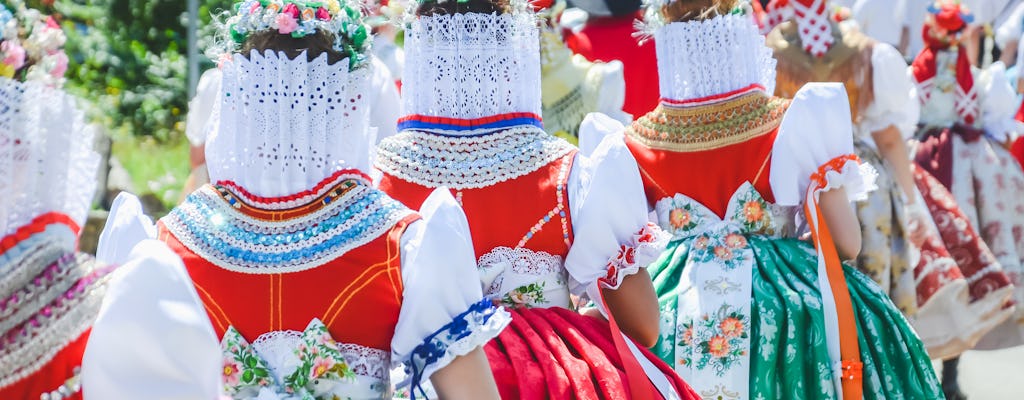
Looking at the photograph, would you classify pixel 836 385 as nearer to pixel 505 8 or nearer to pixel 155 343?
pixel 505 8

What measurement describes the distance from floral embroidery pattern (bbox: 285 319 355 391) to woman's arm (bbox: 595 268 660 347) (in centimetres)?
82

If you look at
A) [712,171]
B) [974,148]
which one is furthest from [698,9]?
[974,148]

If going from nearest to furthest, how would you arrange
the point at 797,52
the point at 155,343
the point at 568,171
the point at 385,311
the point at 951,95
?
the point at 155,343 < the point at 385,311 < the point at 568,171 < the point at 797,52 < the point at 951,95

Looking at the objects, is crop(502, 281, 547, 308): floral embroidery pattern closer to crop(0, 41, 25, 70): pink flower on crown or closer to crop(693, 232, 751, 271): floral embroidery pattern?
crop(693, 232, 751, 271): floral embroidery pattern

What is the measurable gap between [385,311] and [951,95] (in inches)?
168

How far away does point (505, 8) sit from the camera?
113 inches

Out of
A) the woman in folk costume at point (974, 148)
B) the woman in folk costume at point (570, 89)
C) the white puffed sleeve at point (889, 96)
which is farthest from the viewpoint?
the woman in folk costume at point (974, 148)

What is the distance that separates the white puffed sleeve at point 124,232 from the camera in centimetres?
238

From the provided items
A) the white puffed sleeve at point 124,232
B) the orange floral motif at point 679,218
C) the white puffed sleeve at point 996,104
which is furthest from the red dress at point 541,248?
the white puffed sleeve at point 996,104

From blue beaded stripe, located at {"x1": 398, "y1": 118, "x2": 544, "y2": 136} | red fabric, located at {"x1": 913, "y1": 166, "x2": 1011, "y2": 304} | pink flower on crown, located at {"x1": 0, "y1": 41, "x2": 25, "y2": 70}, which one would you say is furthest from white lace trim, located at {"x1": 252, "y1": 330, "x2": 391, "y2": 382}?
red fabric, located at {"x1": 913, "y1": 166, "x2": 1011, "y2": 304}

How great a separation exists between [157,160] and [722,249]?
13.0 ft

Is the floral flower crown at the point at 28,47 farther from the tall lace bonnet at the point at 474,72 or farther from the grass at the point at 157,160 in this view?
the grass at the point at 157,160

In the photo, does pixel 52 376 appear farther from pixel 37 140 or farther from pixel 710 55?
pixel 710 55

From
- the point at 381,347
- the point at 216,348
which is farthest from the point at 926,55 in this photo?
the point at 216,348
